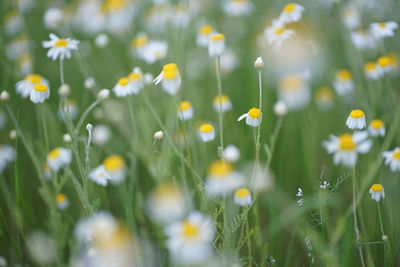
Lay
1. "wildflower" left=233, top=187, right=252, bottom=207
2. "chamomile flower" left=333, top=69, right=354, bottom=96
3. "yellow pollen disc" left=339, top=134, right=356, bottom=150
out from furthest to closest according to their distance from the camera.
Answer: "chamomile flower" left=333, top=69, right=354, bottom=96, "wildflower" left=233, top=187, right=252, bottom=207, "yellow pollen disc" left=339, top=134, right=356, bottom=150

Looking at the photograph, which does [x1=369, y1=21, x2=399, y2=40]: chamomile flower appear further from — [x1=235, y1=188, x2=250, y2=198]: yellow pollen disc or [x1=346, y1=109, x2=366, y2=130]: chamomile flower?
[x1=235, y1=188, x2=250, y2=198]: yellow pollen disc

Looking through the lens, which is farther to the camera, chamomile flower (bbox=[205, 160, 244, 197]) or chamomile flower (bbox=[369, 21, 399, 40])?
chamomile flower (bbox=[369, 21, 399, 40])

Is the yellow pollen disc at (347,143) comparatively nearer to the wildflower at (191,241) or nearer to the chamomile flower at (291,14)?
the wildflower at (191,241)

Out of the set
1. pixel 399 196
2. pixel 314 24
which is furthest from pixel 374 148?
pixel 314 24

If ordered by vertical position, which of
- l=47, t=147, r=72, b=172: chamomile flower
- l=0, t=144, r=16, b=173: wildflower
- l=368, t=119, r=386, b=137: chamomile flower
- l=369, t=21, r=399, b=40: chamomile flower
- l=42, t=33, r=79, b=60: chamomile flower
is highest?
l=369, t=21, r=399, b=40: chamomile flower

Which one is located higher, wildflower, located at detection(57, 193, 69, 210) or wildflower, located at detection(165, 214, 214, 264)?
wildflower, located at detection(57, 193, 69, 210)

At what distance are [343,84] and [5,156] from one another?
6.14 feet

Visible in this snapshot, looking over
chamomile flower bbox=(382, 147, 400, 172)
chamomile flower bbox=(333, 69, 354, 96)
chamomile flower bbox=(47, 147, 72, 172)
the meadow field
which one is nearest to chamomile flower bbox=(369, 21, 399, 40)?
the meadow field

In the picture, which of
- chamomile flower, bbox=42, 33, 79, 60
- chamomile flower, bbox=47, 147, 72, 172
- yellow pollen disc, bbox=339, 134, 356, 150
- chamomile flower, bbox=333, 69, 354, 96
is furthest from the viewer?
chamomile flower, bbox=333, 69, 354, 96

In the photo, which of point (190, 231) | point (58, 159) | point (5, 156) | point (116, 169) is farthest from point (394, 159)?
point (5, 156)

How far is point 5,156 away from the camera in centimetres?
204

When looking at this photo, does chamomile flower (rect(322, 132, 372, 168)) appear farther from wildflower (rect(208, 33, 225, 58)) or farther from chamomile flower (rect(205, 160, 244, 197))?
wildflower (rect(208, 33, 225, 58))

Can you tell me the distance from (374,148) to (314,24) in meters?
1.72

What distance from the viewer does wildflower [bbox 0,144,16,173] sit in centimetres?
201
